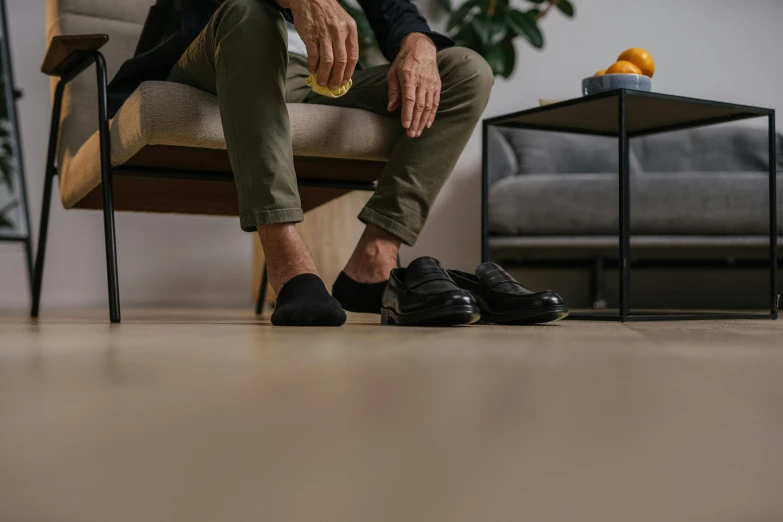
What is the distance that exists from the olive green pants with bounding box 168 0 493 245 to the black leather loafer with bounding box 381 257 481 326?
185 millimetres

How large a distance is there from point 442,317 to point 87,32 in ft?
4.25

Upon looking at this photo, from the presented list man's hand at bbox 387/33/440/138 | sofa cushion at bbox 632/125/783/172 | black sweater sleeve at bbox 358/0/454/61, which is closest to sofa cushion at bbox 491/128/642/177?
sofa cushion at bbox 632/125/783/172

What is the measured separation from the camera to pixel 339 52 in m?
1.08

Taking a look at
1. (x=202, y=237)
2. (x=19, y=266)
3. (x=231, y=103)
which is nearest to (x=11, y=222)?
(x=19, y=266)

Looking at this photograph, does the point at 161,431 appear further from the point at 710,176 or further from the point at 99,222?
the point at 99,222

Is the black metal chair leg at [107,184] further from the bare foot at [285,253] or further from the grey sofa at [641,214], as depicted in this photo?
the grey sofa at [641,214]

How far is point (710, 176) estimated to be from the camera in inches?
89.9

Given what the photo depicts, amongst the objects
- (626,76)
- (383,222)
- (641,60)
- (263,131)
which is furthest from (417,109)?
(641,60)

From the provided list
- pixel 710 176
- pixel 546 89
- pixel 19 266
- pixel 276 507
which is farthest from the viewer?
pixel 546 89

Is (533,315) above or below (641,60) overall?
below

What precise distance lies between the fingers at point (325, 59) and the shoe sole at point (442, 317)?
1.23 feet

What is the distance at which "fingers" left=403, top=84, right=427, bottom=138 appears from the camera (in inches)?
49.9

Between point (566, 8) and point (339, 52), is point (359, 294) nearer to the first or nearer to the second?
point (339, 52)

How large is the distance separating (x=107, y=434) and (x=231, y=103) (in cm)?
91
